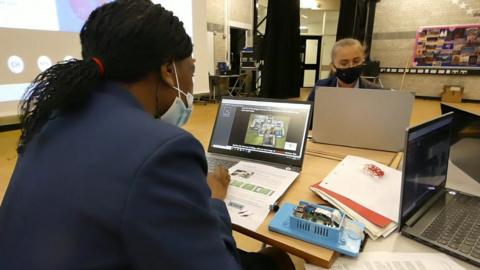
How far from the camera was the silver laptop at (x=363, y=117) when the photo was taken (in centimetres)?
127

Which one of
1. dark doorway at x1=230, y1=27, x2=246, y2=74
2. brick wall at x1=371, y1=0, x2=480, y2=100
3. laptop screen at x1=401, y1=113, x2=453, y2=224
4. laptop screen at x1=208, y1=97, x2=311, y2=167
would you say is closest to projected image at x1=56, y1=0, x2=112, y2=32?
laptop screen at x1=208, y1=97, x2=311, y2=167

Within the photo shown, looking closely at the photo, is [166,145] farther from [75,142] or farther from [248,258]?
[248,258]

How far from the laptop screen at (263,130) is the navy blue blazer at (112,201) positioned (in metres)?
0.66

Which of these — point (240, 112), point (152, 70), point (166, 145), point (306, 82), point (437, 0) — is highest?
point (437, 0)

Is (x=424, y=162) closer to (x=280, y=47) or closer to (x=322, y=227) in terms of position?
(x=322, y=227)

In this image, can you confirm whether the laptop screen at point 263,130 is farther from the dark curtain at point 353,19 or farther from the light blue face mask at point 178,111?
the dark curtain at point 353,19

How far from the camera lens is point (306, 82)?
982 cm

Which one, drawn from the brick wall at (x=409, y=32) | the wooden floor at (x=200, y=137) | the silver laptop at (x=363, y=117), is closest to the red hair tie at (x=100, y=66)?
the wooden floor at (x=200, y=137)

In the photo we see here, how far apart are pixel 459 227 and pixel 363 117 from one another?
0.70m

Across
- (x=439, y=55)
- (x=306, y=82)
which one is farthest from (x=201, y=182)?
(x=306, y=82)

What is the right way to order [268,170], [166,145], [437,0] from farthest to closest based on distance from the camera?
[437,0] < [268,170] < [166,145]

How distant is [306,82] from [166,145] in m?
9.85

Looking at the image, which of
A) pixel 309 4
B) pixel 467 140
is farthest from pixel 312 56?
pixel 467 140

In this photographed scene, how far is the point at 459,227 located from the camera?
0.74m
